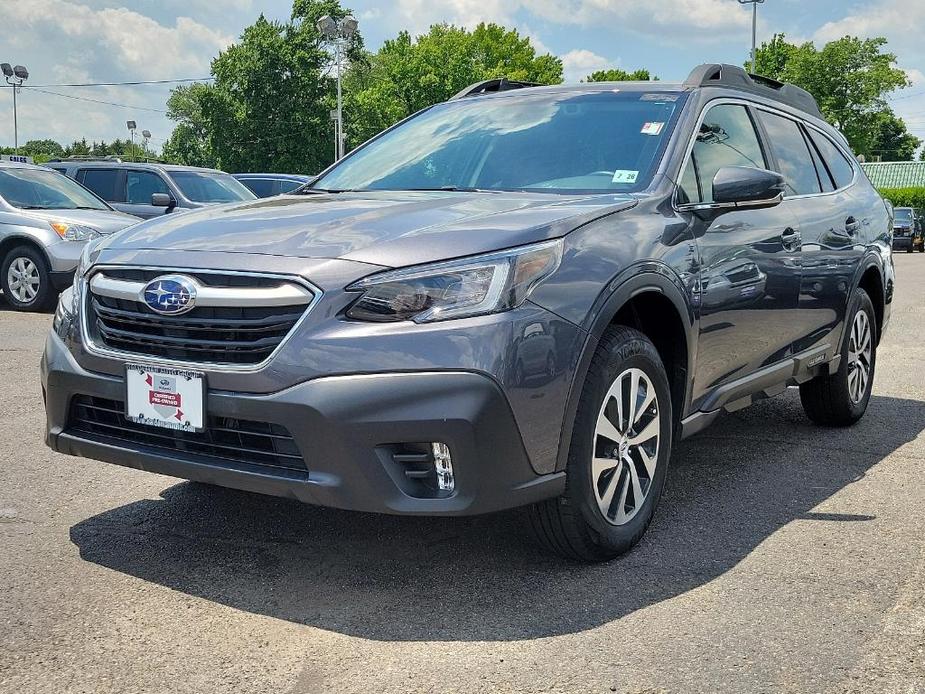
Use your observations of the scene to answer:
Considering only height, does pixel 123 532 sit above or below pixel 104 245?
below

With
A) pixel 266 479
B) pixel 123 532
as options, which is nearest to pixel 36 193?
pixel 123 532

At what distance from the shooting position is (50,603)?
324 cm

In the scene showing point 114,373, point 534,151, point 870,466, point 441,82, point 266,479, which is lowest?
point 870,466

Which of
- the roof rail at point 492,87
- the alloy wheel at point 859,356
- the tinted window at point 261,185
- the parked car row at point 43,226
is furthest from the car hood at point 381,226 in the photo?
the tinted window at point 261,185

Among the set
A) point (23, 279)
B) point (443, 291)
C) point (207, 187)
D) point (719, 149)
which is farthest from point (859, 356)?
point (207, 187)

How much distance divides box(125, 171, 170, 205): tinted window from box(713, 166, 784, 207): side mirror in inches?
476

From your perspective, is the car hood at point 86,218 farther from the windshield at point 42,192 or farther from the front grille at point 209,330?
the front grille at point 209,330

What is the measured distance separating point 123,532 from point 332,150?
5411cm

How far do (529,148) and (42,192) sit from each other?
30.4 feet

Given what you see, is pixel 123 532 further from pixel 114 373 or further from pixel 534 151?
pixel 534 151

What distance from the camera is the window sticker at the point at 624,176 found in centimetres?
411

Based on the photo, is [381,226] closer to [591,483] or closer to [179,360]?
[179,360]

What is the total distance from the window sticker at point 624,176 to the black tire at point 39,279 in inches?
343

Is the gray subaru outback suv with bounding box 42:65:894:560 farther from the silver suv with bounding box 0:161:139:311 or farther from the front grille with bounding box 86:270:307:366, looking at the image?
the silver suv with bounding box 0:161:139:311
